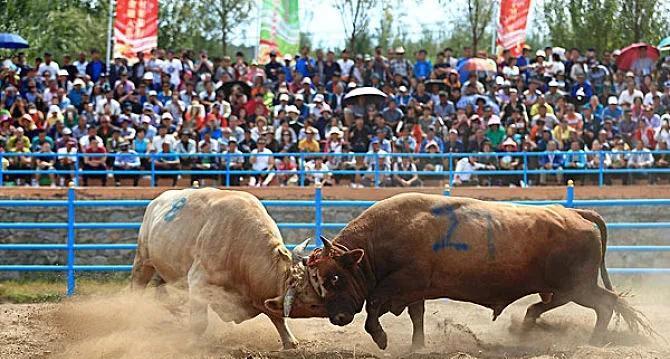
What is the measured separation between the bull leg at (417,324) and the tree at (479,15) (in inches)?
820

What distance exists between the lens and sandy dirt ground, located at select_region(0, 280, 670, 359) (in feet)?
26.8

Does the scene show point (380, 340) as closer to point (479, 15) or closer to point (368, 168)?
point (368, 168)

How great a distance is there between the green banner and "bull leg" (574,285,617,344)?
1396 cm

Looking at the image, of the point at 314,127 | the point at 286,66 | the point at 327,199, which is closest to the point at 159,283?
the point at 327,199

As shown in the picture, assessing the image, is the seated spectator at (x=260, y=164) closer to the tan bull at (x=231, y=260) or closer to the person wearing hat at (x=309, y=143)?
the person wearing hat at (x=309, y=143)

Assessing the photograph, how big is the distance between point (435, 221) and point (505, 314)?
2480mm

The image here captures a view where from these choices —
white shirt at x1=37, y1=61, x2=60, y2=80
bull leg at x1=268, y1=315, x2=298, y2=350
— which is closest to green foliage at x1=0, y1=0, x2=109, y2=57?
white shirt at x1=37, y1=61, x2=60, y2=80

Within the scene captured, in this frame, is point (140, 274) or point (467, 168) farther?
point (467, 168)

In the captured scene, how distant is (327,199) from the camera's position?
14.6m

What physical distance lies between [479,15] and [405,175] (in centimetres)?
1462

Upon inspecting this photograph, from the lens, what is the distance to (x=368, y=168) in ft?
53.7

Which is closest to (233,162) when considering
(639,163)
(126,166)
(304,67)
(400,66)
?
(126,166)

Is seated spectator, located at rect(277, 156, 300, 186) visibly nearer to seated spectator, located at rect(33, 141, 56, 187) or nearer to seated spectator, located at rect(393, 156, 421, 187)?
seated spectator, located at rect(393, 156, 421, 187)

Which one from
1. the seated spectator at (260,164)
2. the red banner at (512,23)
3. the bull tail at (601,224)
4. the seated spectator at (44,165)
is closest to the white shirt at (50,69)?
the seated spectator at (44,165)
